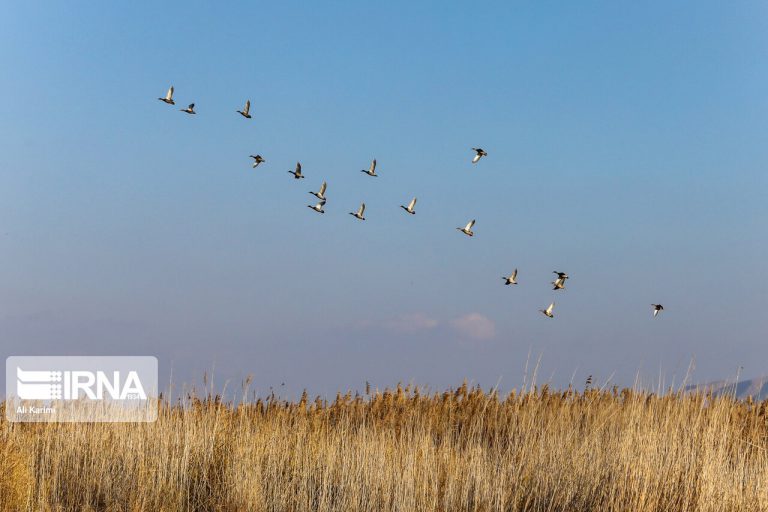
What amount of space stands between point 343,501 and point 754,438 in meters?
8.28

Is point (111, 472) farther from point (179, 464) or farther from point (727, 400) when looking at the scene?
point (727, 400)

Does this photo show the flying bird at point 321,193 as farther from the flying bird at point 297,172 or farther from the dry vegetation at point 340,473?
the dry vegetation at point 340,473

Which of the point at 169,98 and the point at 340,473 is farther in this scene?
the point at 169,98

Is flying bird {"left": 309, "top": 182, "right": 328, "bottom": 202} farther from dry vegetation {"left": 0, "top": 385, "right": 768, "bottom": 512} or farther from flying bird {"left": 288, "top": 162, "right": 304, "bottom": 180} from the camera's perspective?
dry vegetation {"left": 0, "top": 385, "right": 768, "bottom": 512}

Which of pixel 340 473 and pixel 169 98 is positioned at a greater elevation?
pixel 169 98

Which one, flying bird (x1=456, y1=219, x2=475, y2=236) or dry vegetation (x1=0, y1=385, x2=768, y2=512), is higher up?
flying bird (x1=456, y1=219, x2=475, y2=236)

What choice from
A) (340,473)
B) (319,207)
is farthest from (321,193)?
(340,473)

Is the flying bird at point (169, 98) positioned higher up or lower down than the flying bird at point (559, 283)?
higher up

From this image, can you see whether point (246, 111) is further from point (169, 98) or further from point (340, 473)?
point (340, 473)

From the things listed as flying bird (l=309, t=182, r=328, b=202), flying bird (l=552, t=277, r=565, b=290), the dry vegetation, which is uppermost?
flying bird (l=309, t=182, r=328, b=202)

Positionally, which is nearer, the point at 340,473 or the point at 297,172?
the point at 340,473

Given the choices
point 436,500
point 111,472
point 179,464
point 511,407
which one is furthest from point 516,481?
point 511,407

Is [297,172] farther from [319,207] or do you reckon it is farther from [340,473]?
[340,473]

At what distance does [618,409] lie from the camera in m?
15.0
